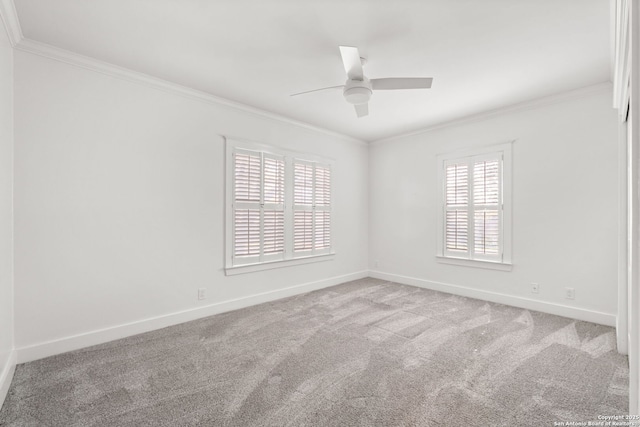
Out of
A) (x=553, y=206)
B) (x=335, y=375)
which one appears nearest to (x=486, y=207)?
(x=553, y=206)

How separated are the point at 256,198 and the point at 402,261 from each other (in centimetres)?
280

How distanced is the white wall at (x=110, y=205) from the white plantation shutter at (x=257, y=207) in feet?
0.71

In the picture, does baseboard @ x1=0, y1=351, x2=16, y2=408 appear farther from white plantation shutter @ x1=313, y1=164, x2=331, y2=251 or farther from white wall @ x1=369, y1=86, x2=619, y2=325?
white wall @ x1=369, y1=86, x2=619, y2=325

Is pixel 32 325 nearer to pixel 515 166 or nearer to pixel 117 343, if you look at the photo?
pixel 117 343

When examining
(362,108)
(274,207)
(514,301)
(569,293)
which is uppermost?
(362,108)

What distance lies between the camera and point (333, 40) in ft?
8.14

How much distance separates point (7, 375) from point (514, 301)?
5116 mm

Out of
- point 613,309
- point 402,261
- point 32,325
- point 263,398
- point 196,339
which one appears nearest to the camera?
point 263,398

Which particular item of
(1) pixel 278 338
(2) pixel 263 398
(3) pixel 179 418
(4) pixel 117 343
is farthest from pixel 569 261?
(4) pixel 117 343

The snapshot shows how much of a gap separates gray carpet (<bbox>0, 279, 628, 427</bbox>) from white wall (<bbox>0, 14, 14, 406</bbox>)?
23 cm

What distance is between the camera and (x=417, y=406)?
76.6 inches

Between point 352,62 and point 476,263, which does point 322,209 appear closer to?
point 476,263

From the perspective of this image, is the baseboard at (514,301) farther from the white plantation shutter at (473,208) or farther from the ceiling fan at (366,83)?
the ceiling fan at (366,83)

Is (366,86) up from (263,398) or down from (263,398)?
up
